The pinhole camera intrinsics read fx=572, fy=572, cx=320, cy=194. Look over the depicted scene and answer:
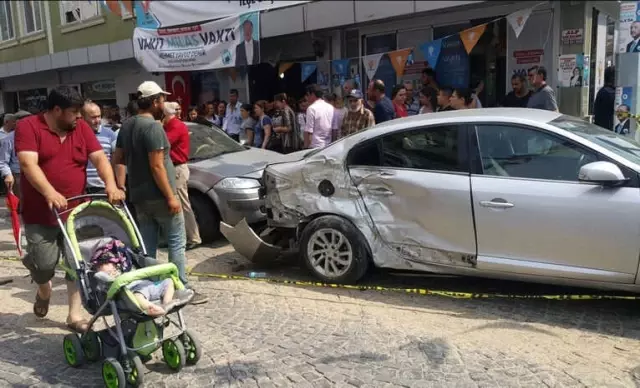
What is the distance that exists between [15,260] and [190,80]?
359 inches

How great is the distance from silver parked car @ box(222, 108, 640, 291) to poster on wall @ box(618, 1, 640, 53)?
208 centimetres

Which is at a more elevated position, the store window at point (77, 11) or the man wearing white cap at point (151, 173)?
the store window at point (77, 11)

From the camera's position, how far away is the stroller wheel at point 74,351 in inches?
148

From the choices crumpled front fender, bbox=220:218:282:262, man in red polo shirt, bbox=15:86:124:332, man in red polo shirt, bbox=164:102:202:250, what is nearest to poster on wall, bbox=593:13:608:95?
crumpled front fender, bbox=220:218:282:262

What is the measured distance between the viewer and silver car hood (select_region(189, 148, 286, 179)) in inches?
278

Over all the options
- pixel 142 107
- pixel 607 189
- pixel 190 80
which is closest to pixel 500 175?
pixel 607 189

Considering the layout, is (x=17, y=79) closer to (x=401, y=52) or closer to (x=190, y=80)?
(x=190, y=80)

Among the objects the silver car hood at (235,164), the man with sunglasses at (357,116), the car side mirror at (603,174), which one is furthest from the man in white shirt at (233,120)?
the car side mirror at (603,174)

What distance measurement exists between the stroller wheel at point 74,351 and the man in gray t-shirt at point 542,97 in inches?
234

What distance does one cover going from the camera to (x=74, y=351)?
3775 mm

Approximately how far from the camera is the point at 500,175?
452 cm

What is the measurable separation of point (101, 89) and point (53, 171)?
15.1 m

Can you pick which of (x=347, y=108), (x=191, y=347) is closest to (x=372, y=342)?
(x=191, y=347)

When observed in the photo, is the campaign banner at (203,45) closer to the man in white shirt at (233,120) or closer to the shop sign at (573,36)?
the man in white shirt at (233,120)
